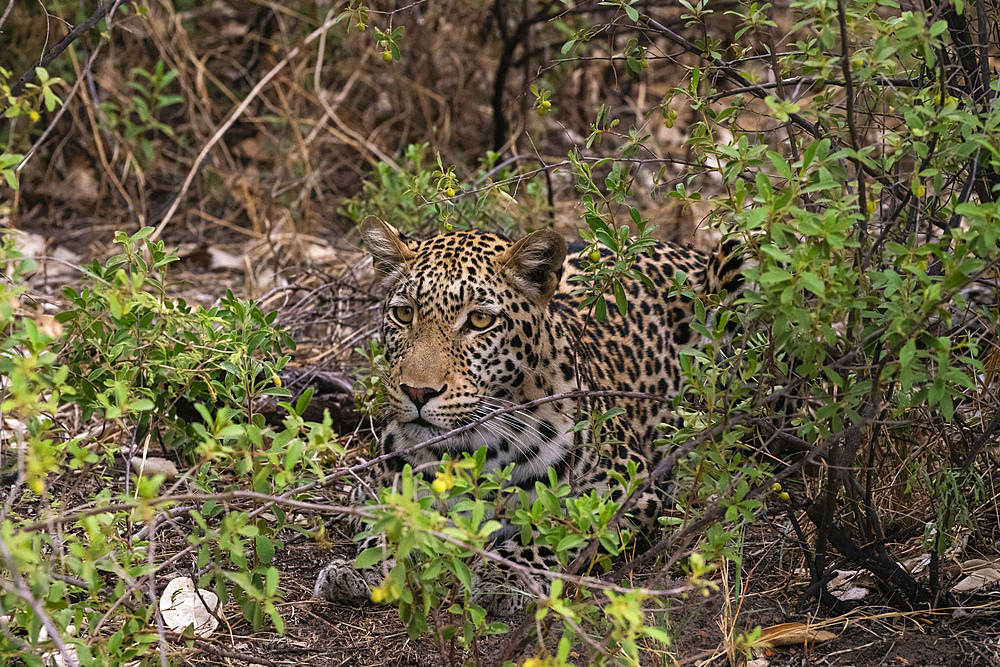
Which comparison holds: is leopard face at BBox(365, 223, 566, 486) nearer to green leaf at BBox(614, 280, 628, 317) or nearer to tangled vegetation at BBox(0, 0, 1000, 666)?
tangled vegetation at BBox(0, 0, 1000, 666)

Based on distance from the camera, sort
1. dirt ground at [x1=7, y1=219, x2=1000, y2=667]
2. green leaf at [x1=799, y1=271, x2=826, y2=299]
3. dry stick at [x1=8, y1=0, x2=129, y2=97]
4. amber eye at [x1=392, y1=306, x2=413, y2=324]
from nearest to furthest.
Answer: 1. green leaf at [x1=799, y1=271, x2=826, y2=299]
2. dirt ground at [x1=7, y1=219, x2=1000, y2=667]
3. dry stick at [x1=8, y1=0, x2=129, y2=97]
4. amber eye at [x1=392, y1=306, x2=413, y2=324]

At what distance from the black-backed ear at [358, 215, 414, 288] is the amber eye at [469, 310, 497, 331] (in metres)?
0.45

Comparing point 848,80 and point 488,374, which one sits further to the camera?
point 488,374

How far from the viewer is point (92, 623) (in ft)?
9.73

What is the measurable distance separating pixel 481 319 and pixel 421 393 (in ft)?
1.48

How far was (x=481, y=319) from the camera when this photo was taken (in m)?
4.28

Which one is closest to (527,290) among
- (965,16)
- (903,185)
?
(903,185)

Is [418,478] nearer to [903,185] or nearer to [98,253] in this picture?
[903,185]

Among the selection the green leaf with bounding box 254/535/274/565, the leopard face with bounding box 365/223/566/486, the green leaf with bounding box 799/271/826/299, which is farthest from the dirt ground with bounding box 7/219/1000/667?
Result: the green leaf with bounding box 799/271/826/299

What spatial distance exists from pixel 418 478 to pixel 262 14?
313 inches

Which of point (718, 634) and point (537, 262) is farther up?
point (537, 262)

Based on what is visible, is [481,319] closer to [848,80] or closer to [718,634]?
[718,634]

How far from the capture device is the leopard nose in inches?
159

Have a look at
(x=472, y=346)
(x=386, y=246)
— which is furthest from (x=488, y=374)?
(x=386, y=246)
